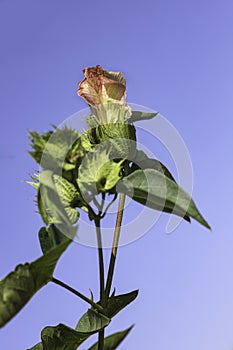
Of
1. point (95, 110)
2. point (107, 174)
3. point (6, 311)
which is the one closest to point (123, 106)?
point (95, 110)

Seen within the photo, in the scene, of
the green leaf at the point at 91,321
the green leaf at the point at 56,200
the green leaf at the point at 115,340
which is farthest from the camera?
the green leaf at the point at 115,340

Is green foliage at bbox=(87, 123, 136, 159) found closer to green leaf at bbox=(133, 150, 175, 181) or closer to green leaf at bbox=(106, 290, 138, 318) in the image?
green leaf at bbox=(133, 150, 175, 181)

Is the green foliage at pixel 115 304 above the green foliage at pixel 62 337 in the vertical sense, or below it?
above

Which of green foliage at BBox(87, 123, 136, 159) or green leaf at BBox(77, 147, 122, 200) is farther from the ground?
green foliage at BBox(87, 123, 136, 159)

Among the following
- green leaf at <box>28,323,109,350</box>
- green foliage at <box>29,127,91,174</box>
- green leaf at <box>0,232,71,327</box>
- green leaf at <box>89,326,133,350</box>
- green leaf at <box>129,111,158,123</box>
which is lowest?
green leaf at <box>89,326,133,350</box>

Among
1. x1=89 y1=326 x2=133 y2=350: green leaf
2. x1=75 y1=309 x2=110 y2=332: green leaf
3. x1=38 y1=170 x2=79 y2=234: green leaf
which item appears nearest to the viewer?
x1=38 y1=170 x2=79 y2=234: green leaf

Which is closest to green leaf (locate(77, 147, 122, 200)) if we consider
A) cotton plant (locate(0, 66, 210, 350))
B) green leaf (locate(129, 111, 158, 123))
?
cotton plant (locate(0, 66, 210, 350))

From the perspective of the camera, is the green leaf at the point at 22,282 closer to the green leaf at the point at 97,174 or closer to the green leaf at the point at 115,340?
the green leaf at the point at 97,174

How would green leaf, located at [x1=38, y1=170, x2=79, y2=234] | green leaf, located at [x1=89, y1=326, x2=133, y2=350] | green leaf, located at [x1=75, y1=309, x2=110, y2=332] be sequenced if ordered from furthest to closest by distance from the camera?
green leaf, located at [x1=89, y1=326, x2=133, y2=350] < green leaf, located at [x1=75, y1=309, x2=110, y2=332] < green leaf, located at [x1=38, y1=170, x2=79, y2=234]

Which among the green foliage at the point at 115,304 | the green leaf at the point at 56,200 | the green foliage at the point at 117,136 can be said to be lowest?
the green foliage at the point at 115,304

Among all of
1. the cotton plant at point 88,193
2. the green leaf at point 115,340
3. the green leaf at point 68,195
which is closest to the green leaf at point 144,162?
the cotton plant at point 88,193
